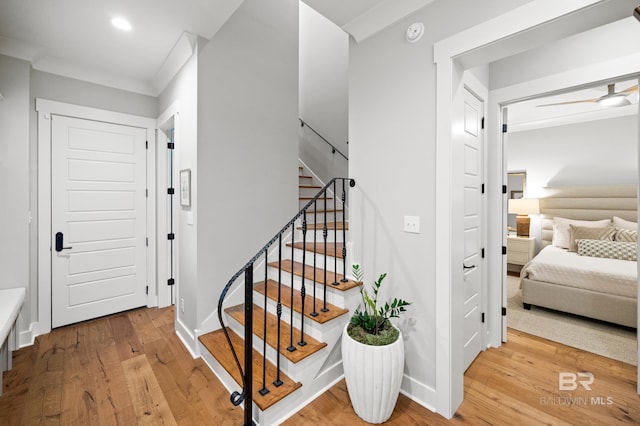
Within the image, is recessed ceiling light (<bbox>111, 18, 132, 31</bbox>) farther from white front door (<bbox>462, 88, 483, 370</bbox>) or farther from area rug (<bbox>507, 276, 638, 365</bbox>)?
area rug (<bbox>507, 276, 638, 365</bbox>)

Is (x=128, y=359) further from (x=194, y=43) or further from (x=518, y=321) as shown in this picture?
(x=518, y=321)

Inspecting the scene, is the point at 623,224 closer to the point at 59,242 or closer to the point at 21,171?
the point at 59,242

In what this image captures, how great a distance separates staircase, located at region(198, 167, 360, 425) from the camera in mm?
1677

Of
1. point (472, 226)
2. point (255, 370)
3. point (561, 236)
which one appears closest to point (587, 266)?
point (561, 236)

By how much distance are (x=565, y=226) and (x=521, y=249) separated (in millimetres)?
731

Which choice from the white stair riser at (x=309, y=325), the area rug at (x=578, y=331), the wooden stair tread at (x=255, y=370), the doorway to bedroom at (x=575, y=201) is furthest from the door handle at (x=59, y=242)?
the area rug at (x=578, y=331)

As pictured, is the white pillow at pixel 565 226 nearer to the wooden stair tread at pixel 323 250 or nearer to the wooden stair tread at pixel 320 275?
the wooden stair tread at pixel 323 250

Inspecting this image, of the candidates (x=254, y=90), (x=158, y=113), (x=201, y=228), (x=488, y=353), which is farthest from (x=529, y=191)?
(x=158, y=113)

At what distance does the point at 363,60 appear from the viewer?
2176 mm

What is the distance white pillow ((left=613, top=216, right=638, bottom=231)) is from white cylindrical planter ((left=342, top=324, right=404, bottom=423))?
452 cm

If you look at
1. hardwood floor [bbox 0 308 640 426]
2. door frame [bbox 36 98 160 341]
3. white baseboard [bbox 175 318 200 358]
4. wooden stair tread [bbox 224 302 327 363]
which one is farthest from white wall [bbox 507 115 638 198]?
door frame [bbox 36 98 160 341]

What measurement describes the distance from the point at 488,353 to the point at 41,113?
16.3ft

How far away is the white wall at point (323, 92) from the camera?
400 centimetres

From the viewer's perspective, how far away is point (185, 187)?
8.53ft
